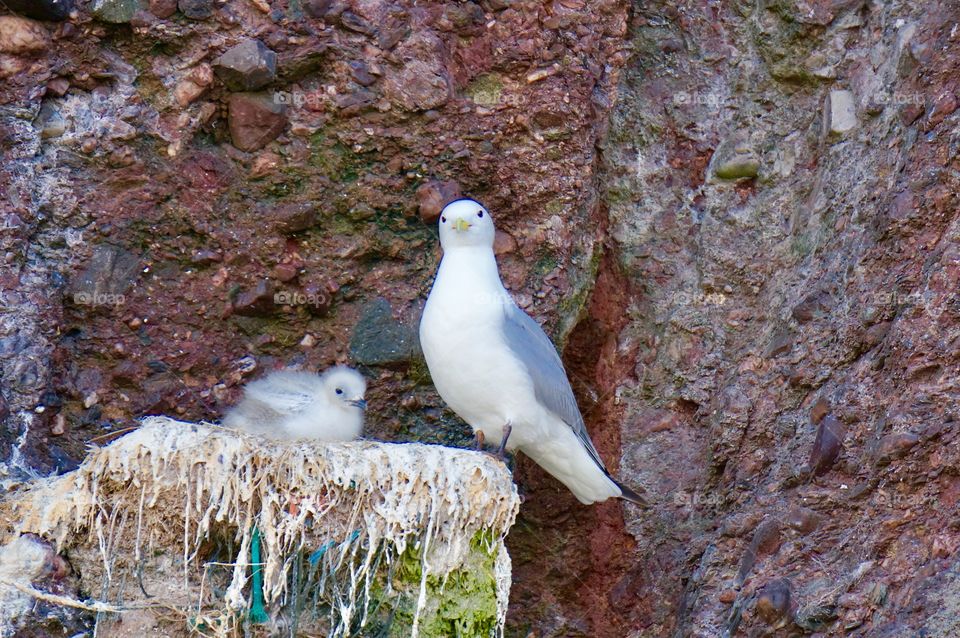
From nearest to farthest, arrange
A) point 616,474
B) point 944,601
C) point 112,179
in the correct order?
point 944,601
point 112,179
point 616,474

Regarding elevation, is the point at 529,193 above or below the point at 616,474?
above

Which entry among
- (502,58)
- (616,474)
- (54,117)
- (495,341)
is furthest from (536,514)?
(54,117)

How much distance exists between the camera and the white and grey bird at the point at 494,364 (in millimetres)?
4684

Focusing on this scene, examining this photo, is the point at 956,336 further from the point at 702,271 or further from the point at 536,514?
the point at 536,514

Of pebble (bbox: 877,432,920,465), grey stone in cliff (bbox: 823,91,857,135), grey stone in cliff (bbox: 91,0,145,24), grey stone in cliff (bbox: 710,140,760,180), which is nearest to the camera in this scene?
pebble (bbox: 877,432,920,465)

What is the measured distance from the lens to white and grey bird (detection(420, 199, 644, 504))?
4684 millimetres

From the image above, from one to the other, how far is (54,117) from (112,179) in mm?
294

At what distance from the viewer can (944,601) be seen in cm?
396

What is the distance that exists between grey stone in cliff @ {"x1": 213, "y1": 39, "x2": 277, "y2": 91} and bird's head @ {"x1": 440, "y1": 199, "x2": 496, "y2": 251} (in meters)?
0.85

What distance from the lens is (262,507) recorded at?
4105 mm

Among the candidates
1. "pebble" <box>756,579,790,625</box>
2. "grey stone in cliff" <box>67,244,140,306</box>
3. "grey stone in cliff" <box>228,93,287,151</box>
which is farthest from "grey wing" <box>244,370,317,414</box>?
"pebble" <box>756,579,790,625</box>

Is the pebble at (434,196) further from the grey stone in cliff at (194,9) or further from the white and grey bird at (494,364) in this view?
the grey stone in cliff at (194,9)

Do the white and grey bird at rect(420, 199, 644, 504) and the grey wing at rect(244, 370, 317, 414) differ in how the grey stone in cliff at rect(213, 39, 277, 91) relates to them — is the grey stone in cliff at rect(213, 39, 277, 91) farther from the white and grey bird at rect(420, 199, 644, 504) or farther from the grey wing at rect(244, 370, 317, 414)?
the grey wing at rect(244, 370, 317, 414)

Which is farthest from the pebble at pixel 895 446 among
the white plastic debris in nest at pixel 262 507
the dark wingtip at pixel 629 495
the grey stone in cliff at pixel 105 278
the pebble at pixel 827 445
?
the grey stone in cliff at pixel 105 278
